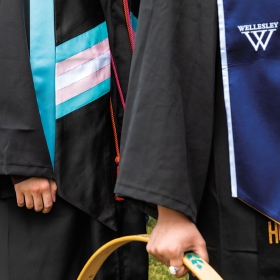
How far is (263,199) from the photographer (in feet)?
5.41

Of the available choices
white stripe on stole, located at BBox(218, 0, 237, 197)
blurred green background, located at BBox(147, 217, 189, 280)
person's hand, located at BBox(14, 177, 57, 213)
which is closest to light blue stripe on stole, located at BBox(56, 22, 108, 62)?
person's hand, located at BBox(14, 177, 57, 213)

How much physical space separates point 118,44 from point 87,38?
→ 0.10 m

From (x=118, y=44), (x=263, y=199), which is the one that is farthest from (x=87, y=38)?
(x=263, y=199)

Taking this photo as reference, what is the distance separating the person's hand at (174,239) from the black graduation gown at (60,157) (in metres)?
0.61

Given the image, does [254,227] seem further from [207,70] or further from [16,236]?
[16,236]

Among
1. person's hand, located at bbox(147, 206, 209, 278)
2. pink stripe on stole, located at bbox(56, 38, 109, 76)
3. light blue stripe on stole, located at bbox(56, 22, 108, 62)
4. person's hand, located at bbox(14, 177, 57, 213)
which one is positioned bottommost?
person's hand, located at bbox(14, 177, 57, 213)

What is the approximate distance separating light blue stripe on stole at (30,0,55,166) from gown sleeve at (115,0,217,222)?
540 millimetres

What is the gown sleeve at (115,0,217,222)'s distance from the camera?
160 centimetres

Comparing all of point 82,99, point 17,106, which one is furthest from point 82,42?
point 17,106

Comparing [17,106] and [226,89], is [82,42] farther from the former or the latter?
[226,89]

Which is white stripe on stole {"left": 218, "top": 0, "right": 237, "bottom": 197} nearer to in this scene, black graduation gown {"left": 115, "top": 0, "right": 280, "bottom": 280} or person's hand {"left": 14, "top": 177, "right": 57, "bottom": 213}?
black graduation gown {"left": 115, "top": 0, "right": 280, "bottom": 280}

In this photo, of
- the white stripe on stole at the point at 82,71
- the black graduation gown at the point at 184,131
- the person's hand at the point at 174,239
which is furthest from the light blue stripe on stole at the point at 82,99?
the person's hand at the point at 174,239

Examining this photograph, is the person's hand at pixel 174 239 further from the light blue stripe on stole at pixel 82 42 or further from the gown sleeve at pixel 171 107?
the light blue stripe on stole at pixel 82 42

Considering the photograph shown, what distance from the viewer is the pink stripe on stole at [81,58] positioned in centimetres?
219
